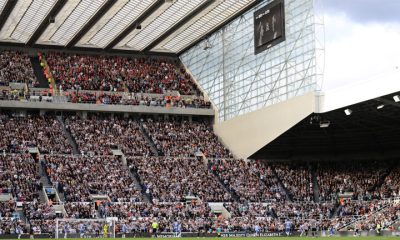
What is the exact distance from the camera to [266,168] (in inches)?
2744

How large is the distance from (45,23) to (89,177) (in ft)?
50.3

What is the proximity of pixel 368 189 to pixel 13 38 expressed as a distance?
37321 millimetres

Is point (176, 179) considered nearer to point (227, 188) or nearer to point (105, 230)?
point (227, 188)

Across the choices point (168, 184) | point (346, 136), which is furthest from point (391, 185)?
point (168, 184)

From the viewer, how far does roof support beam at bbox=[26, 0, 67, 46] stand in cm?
6231

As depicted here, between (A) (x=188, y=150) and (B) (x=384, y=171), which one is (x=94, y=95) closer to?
(A) (x=188, y=150)

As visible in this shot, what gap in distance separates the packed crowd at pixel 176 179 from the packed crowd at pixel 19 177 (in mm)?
9182

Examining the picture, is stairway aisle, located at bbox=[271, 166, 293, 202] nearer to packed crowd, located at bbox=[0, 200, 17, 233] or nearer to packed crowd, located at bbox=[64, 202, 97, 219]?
packed crowd, located at bbox=[64, 202, 97, 219]

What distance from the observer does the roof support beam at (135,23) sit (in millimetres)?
63741

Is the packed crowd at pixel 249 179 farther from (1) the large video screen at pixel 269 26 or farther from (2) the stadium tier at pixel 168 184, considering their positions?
(1) the large video screen at pixel 269 26

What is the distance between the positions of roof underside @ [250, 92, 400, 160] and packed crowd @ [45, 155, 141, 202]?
12941 mm

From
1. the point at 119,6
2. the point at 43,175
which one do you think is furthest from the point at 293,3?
the point at 43,175

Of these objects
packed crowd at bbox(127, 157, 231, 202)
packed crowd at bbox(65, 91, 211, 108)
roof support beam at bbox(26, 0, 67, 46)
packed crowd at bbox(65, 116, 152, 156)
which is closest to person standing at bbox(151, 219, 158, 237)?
packed crowd at bbox(127, 157, 231, 202)

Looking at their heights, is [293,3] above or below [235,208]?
above
